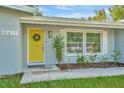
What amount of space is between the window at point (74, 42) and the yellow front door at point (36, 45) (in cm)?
193

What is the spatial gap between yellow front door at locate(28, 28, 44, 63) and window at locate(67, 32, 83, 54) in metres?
1.93

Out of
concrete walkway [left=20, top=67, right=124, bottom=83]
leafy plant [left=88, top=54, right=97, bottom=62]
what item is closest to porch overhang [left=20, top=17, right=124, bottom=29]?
leafy plant [left=88, top=54, right=97, bottom=62]

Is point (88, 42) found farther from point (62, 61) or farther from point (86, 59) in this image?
point (62, 61)

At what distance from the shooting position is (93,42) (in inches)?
616

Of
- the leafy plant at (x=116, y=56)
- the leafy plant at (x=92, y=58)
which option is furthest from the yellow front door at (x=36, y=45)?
the leafy plant at (x=116, y=56)

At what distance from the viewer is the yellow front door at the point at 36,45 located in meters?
14.0

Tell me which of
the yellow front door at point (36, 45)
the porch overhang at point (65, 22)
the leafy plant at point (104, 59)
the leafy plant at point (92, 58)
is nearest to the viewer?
the porch overhang at point (65, 22)

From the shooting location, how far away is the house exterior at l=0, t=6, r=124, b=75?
1114 centimetres

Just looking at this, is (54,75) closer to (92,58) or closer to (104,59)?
(92,58)

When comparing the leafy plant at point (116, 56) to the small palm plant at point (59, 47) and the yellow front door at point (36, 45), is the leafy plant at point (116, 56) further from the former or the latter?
the yellow front door at point (36, 45)

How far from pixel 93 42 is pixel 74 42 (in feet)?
4.90

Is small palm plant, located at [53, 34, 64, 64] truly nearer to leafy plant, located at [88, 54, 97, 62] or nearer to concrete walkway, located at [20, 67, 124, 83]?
leafy plant, located at [88, 54, 97, 62]

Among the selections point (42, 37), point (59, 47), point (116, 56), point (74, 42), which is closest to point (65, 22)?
point (59, 47)
